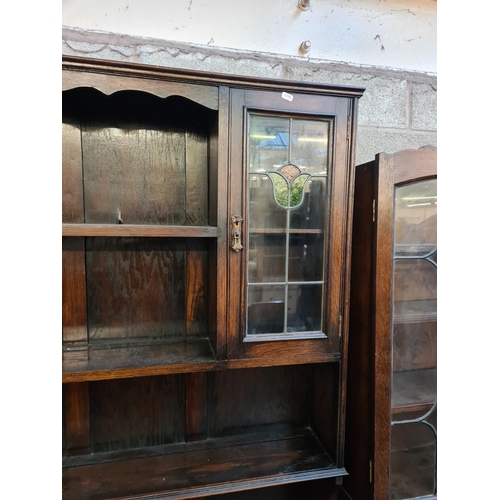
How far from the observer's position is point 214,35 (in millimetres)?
1166

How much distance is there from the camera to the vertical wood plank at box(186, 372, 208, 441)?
120 cm

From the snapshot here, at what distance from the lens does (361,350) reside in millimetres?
1035

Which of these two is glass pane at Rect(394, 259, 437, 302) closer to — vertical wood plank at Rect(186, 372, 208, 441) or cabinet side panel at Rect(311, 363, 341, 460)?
cabinet side panel at Rect(311, 363, 341, 460)

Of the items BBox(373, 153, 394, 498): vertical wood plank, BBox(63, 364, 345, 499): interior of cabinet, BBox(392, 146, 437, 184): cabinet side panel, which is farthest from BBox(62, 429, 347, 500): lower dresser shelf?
BBox(392, 146, 437, 184): cabinet side panel

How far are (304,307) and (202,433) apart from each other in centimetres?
61

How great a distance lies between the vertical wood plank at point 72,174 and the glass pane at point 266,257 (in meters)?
0.55

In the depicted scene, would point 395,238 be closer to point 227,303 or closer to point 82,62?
point 227,303

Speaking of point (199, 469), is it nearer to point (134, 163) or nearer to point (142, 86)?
point (134, 163)

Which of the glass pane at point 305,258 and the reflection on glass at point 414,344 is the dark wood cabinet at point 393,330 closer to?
the reflection on glass at point 414,344

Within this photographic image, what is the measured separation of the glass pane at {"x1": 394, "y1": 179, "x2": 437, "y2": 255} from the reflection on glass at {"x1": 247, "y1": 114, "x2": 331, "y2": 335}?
212 millimetres

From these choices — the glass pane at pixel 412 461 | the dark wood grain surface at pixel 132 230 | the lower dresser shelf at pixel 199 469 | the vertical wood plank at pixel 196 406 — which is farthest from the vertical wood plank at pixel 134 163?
the glass pane at pixel 412 461
